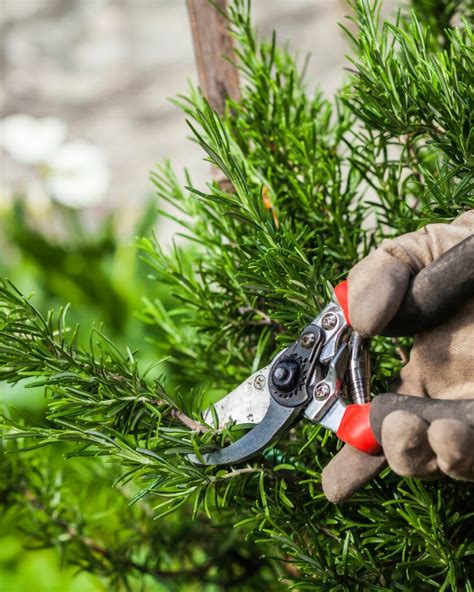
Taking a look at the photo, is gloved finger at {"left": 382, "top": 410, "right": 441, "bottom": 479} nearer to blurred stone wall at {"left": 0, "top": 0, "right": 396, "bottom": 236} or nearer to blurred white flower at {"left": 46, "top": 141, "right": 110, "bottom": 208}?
blurred white flower at {"left": 46, "top": 141, "right": 110, "bottom": 208}

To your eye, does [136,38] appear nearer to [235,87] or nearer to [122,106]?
[122,106]

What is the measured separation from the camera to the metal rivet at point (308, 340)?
0.36 meters

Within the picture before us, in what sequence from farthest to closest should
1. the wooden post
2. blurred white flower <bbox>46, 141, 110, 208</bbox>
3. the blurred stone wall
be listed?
the blurred stone wall
blurred white flower <bbox>46, 141, 110, 208</bbox>
the wooden post

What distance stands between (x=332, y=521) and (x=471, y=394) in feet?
0.35

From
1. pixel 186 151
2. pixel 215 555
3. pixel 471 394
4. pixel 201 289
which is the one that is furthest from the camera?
pixel 186 151

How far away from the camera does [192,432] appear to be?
14.8 inches

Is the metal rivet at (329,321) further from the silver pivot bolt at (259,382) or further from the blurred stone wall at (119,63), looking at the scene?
the blurred stone wall at (119,63)

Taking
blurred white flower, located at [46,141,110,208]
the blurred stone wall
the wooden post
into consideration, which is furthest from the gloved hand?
the blurred stone wall

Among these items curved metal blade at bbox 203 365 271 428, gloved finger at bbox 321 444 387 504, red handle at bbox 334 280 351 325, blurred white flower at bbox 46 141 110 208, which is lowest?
blurred white flower at bbox 46 141 110 208

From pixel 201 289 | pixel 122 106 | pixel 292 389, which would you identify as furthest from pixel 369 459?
pixel 122 106

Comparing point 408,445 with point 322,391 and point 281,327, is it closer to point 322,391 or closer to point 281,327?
point 322,391

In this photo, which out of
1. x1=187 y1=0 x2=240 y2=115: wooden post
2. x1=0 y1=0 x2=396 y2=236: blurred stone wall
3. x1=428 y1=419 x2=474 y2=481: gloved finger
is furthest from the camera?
x1=0 y1=0 x2=396 y2=236: blurred stone wall

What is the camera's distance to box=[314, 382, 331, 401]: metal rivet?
0.36m

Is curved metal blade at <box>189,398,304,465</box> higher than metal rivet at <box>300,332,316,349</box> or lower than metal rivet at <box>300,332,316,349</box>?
lower
